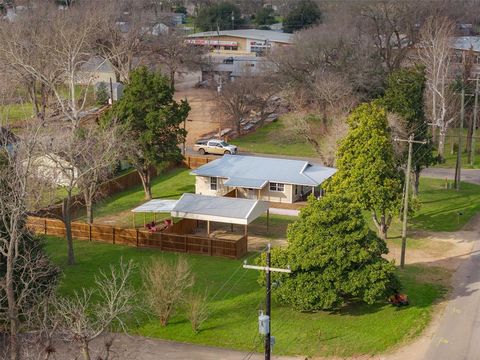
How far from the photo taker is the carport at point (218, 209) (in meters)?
36.0

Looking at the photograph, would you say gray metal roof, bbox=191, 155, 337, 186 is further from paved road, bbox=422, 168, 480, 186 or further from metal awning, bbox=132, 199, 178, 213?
paved road, bbox=422, 168, 480, 186

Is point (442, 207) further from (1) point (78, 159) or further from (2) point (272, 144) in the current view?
(1) point (78, 159)

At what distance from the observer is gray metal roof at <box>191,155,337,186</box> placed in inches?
1748

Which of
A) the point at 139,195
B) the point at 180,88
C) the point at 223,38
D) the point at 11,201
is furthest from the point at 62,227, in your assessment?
the point at 223,38

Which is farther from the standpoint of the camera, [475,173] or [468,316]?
[475,173]

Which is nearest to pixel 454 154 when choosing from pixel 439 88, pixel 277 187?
pixel 439 88

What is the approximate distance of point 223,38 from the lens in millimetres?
102375

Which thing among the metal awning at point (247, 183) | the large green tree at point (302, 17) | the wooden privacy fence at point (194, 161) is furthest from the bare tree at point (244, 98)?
the large green tree at point (302, 17)

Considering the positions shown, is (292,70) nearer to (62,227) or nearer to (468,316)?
(62,227)

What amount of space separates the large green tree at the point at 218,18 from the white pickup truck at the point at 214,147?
65328mm

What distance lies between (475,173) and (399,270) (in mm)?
23993

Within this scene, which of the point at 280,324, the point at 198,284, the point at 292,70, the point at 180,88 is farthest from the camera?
the point at 180,88

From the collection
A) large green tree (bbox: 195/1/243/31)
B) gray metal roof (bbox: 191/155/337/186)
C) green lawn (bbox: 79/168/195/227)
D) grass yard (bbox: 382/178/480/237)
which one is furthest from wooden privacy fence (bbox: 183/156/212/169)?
large green tree (bbox: 195/1/243/31)

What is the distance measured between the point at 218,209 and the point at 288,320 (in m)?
10.3
